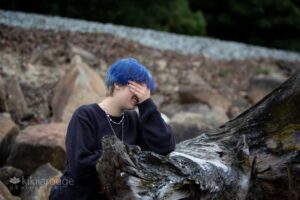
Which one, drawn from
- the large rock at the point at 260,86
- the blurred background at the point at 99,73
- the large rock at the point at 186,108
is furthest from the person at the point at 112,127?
the large rock at the point at 260,86

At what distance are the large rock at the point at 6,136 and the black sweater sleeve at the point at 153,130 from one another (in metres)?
2.89

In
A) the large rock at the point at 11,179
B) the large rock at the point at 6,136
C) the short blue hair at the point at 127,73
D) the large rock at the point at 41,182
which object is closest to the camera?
the short blue hair at the point at 127,73

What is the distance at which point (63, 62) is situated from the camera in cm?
1130

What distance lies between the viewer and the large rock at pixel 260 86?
1238cm

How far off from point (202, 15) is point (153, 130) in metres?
22.4

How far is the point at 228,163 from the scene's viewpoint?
4012 millimetres

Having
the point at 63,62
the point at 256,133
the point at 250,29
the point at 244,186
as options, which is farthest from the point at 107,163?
the point at 250,29

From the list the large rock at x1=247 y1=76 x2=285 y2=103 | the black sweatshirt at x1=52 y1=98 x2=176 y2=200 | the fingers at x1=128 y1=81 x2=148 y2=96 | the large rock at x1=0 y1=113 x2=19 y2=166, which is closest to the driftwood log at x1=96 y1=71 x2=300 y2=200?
the black sweatshirt at x1=52 y1=98 x2=176 y2=200

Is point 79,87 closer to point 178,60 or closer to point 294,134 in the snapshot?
point 294,134

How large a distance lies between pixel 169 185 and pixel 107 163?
16.0 inches

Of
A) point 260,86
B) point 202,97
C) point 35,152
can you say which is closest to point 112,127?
point 35,152

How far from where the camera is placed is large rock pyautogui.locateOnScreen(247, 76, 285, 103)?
12.4 m

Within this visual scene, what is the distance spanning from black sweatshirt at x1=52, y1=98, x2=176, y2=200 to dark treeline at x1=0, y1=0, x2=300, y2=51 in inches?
684

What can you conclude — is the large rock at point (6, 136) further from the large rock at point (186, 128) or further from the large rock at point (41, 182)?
the large rock at point (186, 128)
